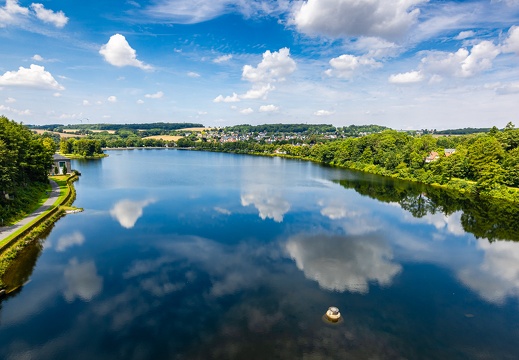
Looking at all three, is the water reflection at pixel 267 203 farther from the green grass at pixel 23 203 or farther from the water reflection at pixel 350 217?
the green grass at pixel 23 203

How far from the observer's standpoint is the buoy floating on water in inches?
505

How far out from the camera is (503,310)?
14391 mm

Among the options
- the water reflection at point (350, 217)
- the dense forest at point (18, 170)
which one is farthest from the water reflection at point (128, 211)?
the water reflection at point (350, 217)

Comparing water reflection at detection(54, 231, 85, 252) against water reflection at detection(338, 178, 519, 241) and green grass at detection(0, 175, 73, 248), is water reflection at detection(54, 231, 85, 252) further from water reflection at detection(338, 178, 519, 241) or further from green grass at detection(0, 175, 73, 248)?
water reflection at detection(338, 178, 519, 241)

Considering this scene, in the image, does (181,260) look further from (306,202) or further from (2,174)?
(306,202)

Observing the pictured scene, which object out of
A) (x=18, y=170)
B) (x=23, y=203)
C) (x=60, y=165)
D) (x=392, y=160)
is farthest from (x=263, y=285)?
Result: (x=392, y=160)

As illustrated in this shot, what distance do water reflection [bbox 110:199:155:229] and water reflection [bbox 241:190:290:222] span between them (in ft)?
34.7

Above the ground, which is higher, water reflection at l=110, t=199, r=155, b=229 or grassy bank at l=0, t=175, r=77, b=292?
grassy bank at l=0, t=175, r=77, b=292

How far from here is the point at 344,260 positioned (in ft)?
61.9

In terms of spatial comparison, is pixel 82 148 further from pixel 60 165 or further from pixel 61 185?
pixel 61 185

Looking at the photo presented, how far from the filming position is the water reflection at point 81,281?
14422 mm

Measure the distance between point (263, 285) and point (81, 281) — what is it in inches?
376

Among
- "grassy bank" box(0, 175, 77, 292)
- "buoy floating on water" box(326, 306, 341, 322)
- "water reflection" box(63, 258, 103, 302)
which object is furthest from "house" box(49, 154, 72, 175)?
"buoy floating on water" box(326, 306, 341, 322)

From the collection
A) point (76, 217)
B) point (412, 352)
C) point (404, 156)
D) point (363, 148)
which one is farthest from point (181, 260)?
point (363, 148)
